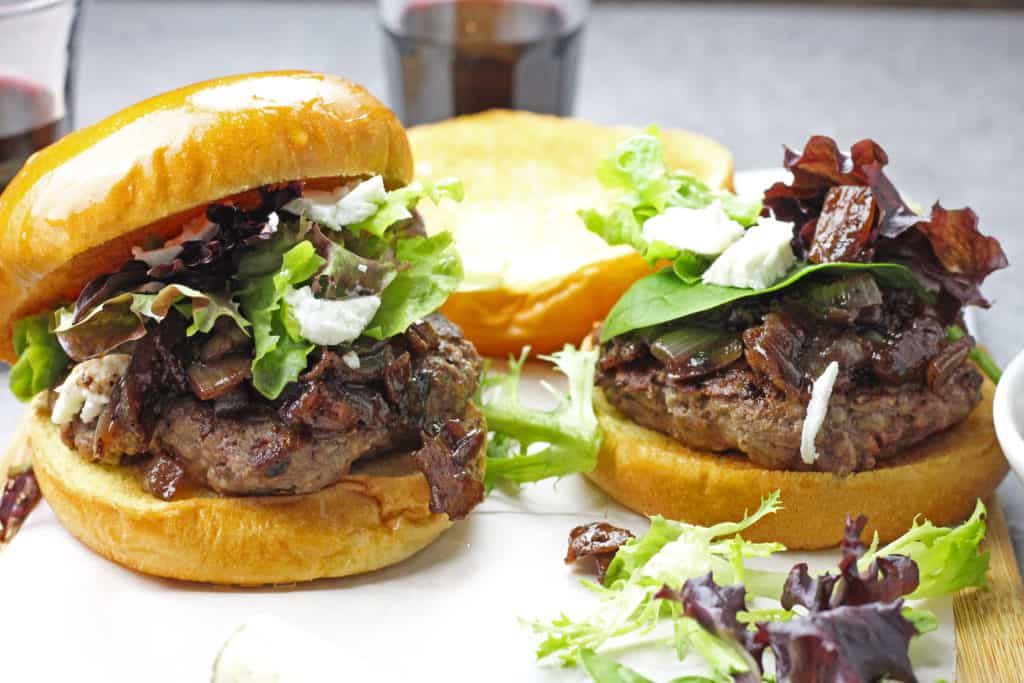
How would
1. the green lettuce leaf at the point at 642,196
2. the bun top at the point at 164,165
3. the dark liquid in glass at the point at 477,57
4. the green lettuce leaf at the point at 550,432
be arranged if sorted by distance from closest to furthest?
the bun top at the point at 164,165
the green lettuce leaf at the point at 550,432
the green lettuce leaf at the point at 642,196
the dark liquid in glass at the point at 477,57

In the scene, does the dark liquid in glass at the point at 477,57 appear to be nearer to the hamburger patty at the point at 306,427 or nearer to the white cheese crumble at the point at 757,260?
the white cheese crumble at the point at 757,260

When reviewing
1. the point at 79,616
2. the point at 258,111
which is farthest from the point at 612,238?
the point at 79,616

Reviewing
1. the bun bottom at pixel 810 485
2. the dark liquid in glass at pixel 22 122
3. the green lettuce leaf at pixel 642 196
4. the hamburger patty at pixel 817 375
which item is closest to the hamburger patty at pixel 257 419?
the bun bottom at pixel 810 485

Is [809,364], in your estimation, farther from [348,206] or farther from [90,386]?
[90,386]

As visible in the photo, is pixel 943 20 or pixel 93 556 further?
pixel 943 20

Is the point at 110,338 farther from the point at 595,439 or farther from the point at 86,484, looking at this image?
the point at 595,439

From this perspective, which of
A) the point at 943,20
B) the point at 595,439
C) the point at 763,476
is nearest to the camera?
the point at 763,476

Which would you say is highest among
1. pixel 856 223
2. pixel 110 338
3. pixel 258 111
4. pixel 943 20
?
pixel 258 111

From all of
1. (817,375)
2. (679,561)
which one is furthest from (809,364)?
(679,561)
